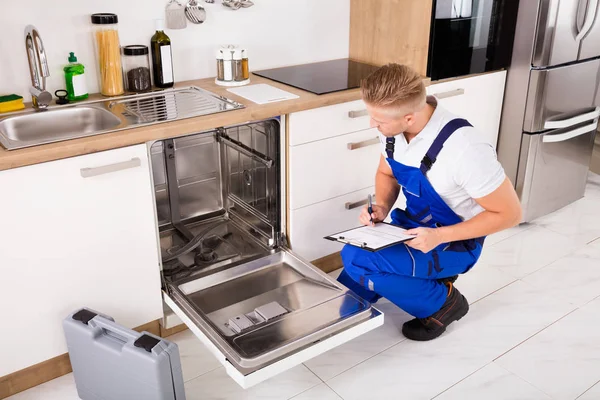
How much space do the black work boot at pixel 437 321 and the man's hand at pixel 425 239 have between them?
0.35 metres

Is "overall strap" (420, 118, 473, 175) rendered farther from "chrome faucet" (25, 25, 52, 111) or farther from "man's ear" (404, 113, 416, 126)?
"chrome faucet" (25, 25, 52, 111)

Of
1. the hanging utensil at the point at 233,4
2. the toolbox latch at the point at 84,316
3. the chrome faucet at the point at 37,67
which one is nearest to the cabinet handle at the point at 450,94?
the hanging utensil at the point at 233,4

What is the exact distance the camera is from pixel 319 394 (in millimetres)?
2004

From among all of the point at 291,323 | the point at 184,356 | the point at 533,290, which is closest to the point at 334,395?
the point at 291,323

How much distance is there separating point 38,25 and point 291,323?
54.3 inches

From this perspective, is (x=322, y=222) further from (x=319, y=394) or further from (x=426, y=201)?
(x=319, y=394)

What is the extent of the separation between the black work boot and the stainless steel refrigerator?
3.30 feet

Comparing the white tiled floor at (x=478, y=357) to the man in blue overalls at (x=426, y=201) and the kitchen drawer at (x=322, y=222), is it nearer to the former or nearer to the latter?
the man in blue overalls at (x=426, y=201)

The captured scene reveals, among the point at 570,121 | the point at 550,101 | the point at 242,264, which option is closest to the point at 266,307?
the point at 242,264

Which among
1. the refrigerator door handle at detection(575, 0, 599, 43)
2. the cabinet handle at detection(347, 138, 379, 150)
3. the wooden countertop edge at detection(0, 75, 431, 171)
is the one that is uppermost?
the refrigerator door handle at detection(575, 0, 599, 43)

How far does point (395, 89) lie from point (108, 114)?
1.01 m

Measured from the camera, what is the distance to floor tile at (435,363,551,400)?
2.00 metres

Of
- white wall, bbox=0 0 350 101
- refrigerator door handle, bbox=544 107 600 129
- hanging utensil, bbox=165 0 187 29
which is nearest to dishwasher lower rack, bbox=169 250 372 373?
white wall, bbox=0 0 350 101

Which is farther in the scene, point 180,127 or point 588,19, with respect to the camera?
point 588,19
